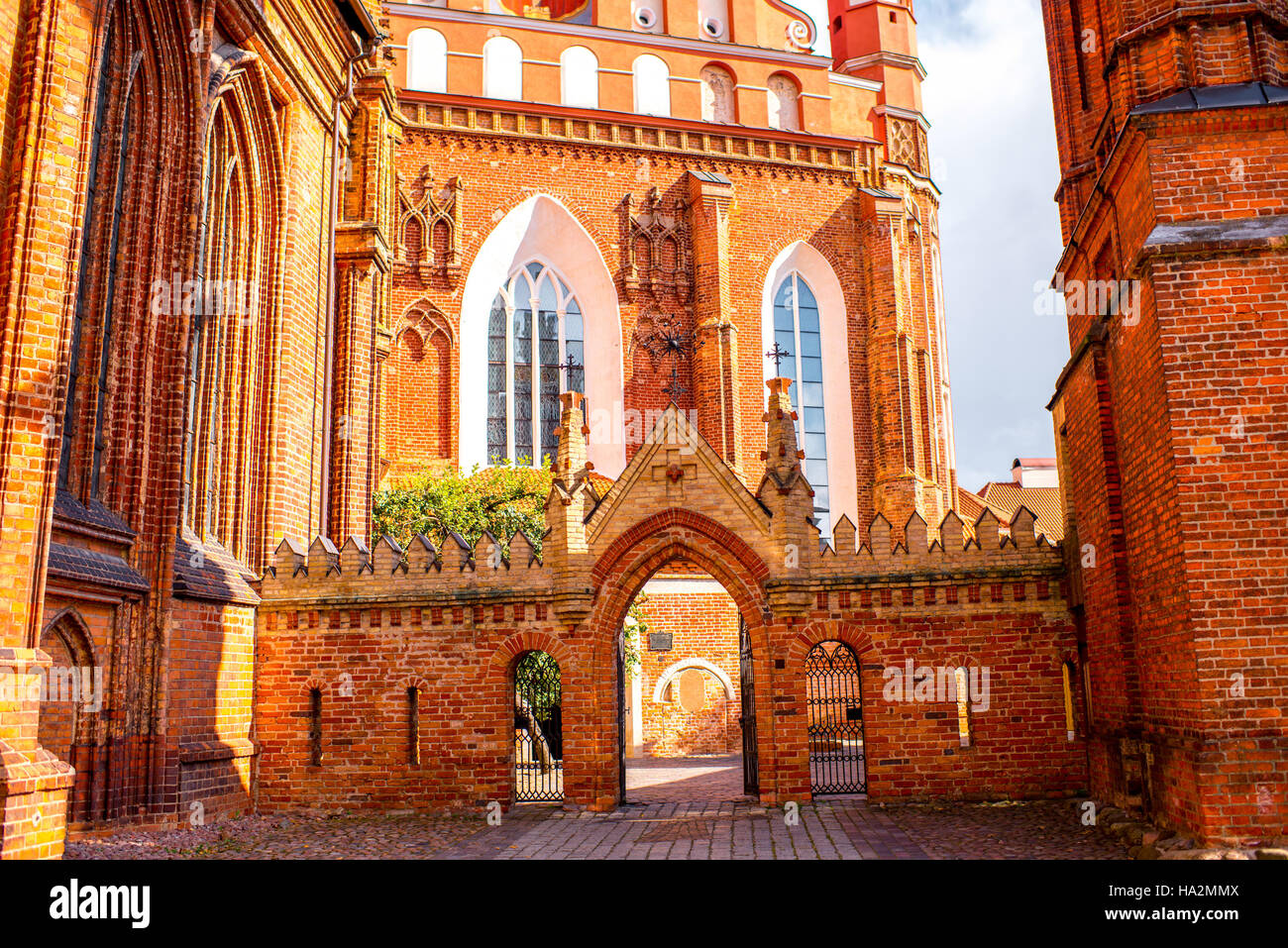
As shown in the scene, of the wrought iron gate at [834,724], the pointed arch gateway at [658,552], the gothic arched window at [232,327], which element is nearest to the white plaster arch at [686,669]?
the wrought iron gate at [834,724]

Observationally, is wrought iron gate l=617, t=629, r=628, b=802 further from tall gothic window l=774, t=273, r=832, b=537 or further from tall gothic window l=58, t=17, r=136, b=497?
tall gothic window l=774, t=273, r=832, b=537

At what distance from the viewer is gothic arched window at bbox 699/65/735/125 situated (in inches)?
1108

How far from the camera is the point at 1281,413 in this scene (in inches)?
309

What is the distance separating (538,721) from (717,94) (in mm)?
18485

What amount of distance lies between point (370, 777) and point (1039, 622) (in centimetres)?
850

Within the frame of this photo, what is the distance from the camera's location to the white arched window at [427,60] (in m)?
25.5

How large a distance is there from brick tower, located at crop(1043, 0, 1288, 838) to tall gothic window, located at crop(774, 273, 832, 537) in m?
15.8

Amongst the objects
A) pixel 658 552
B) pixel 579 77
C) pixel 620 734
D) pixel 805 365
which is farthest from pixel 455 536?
pixel 579 77

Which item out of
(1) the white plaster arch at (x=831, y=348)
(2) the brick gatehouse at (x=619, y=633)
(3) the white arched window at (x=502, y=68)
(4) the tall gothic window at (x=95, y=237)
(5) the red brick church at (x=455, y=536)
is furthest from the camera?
(3) the white arched window at (x=502, y=68)

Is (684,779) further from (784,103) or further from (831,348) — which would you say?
(784,103)

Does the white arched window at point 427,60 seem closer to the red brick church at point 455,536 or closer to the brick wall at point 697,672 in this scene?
the red brick church at point 455,536

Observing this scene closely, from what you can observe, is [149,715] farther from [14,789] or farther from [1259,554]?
[1259,554]

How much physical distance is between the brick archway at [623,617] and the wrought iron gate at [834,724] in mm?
2618

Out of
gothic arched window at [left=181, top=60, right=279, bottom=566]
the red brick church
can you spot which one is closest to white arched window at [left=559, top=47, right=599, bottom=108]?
the red brick church
